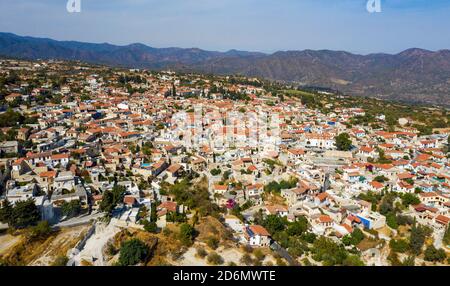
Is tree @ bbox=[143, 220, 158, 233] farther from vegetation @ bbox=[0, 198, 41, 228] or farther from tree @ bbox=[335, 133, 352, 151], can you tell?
tree @ bbox=[335, 133, 352, 151]

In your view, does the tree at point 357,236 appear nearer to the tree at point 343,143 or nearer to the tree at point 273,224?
the tree at point 273,224

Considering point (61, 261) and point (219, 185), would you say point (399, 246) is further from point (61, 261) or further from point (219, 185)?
point (61, 261)

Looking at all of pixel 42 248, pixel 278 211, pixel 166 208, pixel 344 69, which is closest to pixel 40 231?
pixel 42 248

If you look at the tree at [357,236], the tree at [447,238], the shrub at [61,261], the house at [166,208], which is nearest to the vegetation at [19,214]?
the shrub at [61,261]

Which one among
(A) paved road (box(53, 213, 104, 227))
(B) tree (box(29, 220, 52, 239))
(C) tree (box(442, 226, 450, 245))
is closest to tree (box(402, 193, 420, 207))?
(C) tree (box(442, 226, 450, 245))

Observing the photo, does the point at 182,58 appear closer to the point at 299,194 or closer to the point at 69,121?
the point at 69,121
